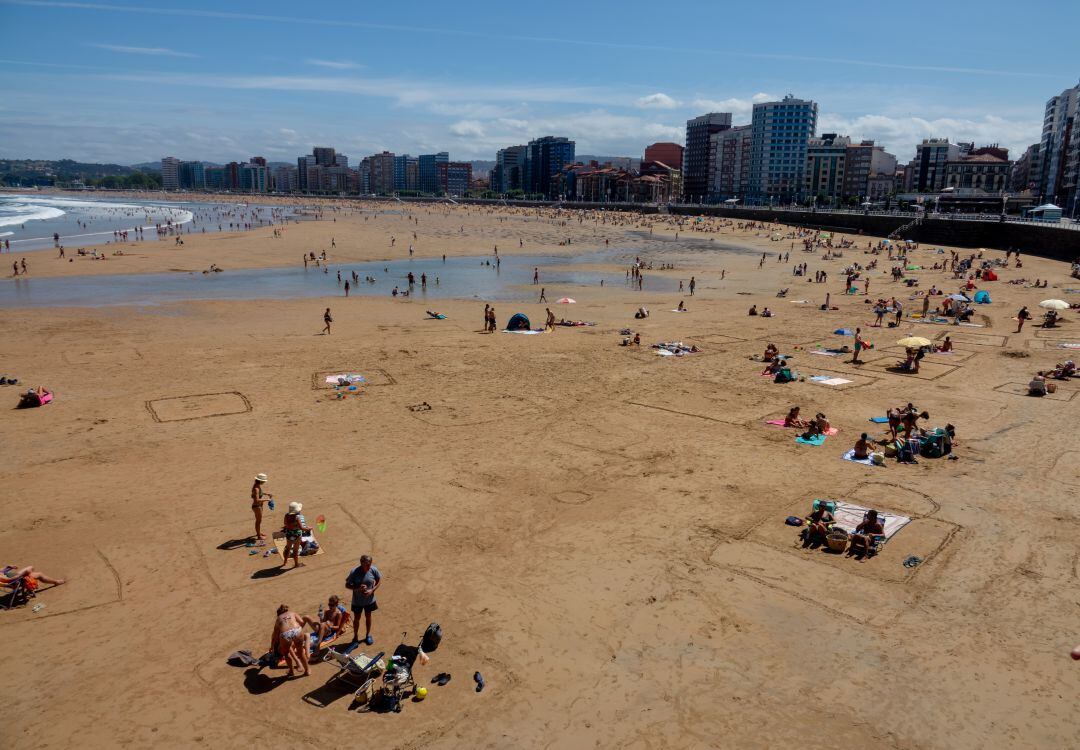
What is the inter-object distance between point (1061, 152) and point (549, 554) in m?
120

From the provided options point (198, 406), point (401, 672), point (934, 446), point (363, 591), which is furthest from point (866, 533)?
point (198, 406)

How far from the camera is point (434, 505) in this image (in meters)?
11.6

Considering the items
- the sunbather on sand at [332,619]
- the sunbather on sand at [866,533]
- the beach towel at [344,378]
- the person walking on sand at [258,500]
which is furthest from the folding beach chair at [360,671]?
the beach towel at [344,378]

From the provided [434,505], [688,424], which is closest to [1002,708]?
[434,505]

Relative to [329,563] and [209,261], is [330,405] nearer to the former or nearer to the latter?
[329,563]

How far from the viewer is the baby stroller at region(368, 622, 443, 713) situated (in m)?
6.94

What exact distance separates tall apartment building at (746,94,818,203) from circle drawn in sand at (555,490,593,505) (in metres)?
155

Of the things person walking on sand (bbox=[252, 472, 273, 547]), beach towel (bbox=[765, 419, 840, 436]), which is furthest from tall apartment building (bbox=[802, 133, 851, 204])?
person walking on sand (bbox=[252, 472, 273, 547])

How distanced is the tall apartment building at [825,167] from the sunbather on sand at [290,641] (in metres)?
162

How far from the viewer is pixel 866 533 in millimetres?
10086

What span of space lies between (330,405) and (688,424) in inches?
338

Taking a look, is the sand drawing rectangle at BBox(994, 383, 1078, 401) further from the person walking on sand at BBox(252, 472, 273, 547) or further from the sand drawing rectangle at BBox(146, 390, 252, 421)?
the sand drawing rectangle at BBox(146, 390, 252, 421)

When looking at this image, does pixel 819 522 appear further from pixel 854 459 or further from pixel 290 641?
pixel 290 641

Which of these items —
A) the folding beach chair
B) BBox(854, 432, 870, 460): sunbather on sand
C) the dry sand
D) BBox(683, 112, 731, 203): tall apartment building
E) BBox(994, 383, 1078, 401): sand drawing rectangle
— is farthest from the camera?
BBox(683, 112, 731, 203): tall apartment building
